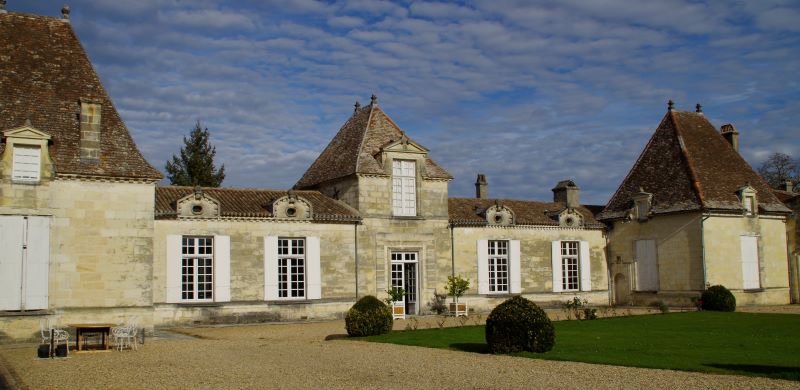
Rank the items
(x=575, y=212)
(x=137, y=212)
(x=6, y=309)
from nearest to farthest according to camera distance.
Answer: (x=6, y=309)
(x=137, y=212)
(x=575, y=212)

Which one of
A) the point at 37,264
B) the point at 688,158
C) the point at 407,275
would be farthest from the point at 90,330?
the point at 688,158

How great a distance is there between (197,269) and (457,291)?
304 inches

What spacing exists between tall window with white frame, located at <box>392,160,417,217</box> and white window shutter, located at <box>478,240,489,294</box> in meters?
2.58

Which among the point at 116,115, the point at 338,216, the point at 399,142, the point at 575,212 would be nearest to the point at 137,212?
the point at 116,115

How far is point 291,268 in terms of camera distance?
2200 cm

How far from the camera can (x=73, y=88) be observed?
1794cm

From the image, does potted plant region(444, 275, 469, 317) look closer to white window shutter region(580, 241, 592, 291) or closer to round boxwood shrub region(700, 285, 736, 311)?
white window shutter region(580, 241, 592, 291)

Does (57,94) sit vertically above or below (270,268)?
above

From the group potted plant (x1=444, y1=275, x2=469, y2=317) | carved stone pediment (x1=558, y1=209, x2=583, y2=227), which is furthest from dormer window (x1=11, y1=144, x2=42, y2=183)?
carved stone pediment (x1=558, y1=209, x2=583, y2=227)

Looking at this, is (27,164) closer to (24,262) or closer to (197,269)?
(24,262)

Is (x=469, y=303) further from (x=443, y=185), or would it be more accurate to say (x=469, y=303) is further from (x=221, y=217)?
(x=221, y=217)

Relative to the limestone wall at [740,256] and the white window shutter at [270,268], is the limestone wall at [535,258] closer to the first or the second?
the limestone wall at [740,256]

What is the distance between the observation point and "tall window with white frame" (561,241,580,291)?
88.9ft

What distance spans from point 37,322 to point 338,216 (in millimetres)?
8938
